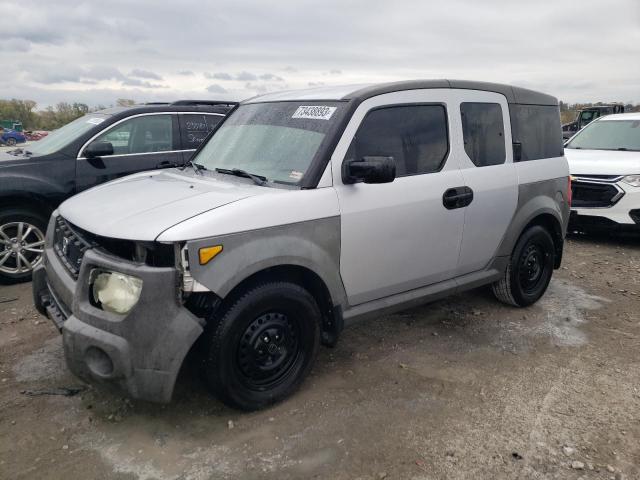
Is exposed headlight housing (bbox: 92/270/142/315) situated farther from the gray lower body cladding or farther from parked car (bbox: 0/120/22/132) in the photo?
parked car (bbox: 0/120/22/132)

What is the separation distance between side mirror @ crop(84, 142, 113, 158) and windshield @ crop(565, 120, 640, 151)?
731 centimetres

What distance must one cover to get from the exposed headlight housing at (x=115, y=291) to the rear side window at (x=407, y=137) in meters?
1.54

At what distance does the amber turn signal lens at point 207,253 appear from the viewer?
2678 mm

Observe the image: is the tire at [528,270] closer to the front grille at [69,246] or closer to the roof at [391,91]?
the roof at [391,91]

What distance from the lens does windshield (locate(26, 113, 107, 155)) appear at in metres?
5.75

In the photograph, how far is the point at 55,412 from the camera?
3.14 metres

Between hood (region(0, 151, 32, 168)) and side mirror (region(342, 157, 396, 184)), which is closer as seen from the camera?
side mirror (region(342, 157, 396, 184))

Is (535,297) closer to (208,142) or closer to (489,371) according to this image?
(489,371)

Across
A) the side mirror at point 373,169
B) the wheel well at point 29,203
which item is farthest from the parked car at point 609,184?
the wheel well at point 29,203

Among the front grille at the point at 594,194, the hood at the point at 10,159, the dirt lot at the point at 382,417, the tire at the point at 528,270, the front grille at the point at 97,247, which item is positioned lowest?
the dirt lot at the point at 382,417

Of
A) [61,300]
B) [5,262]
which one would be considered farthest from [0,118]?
[61,300]

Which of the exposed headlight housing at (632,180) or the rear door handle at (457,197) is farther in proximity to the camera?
the exposed headlight housing at (632,180)

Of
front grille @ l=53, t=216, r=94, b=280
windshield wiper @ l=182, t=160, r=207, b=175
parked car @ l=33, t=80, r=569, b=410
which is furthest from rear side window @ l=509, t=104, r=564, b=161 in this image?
front grille @ l=53, t=216, r=94, b=280

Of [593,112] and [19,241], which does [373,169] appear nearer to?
[19,241]
